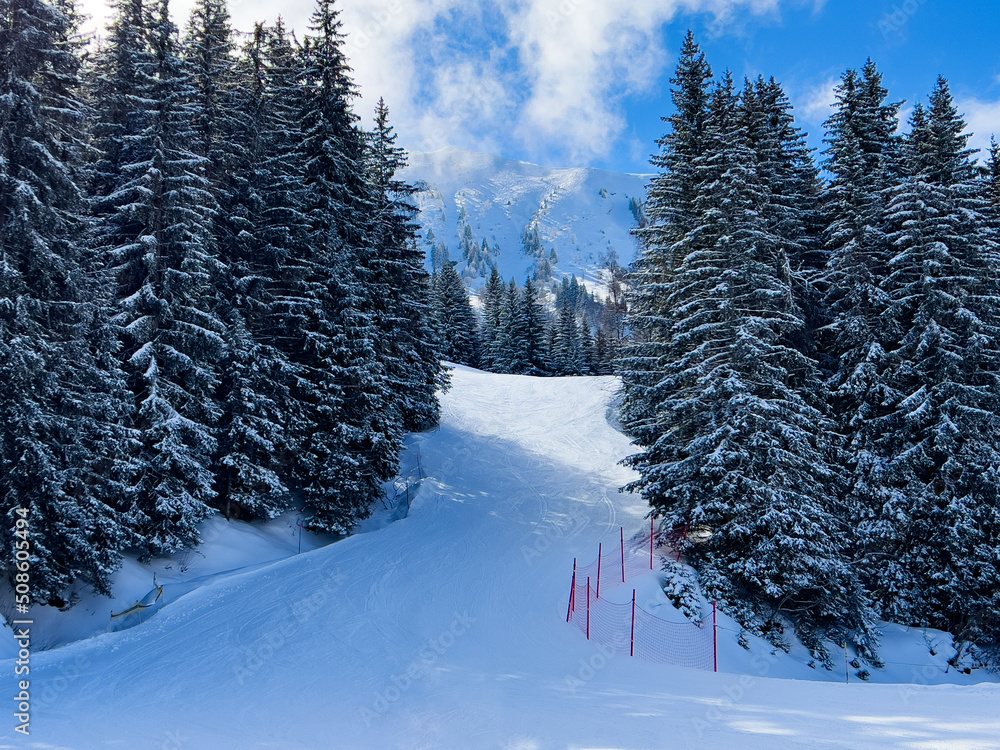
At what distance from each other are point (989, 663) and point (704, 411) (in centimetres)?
1092

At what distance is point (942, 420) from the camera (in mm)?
17203

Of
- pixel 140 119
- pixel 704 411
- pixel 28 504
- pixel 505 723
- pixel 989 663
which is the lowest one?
pixel 989 663

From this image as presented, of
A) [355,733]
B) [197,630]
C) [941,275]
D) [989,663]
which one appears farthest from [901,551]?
[197,630]

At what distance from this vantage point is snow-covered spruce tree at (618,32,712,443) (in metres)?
18.9

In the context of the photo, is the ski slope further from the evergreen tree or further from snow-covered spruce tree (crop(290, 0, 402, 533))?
the evergreen tree

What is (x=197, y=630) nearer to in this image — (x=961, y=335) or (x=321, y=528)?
(x=321, y=528)

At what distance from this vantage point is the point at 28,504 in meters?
11.5

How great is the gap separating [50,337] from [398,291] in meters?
13.6

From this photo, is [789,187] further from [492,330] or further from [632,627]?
[492,330]

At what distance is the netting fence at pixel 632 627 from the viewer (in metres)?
12.1

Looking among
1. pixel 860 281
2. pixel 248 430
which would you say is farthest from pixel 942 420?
pixel 248 430

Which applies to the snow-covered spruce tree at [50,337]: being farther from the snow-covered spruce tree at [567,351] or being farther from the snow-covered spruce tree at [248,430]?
the snow-covered spruce tree at [567,351]

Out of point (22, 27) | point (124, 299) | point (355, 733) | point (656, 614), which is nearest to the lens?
point (355, 733)

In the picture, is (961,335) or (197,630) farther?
(961,335)
